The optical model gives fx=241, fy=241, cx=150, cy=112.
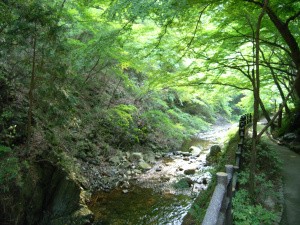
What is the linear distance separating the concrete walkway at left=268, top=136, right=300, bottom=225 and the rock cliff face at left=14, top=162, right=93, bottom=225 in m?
4.75

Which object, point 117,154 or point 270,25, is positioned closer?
point 270,25

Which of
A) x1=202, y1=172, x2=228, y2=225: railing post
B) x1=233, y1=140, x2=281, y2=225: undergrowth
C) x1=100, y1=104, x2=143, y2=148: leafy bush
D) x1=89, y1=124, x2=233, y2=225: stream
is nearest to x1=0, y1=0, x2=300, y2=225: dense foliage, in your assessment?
x1=100, y1=104, x2=143, y2=148: leafy bush

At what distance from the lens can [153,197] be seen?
8430 mm

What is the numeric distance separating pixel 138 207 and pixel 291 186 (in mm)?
4418

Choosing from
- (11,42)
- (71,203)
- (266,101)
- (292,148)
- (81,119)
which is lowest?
(71,203)

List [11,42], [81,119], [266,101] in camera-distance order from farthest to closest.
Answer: [266,101] → [81,119] → [11,42]

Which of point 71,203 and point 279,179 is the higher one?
point 279,179

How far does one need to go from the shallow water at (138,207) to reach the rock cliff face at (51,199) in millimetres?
741

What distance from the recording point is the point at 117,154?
37.1 feet

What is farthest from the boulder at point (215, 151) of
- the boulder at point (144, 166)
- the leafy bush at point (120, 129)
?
the leafy bush at point (120, 129)

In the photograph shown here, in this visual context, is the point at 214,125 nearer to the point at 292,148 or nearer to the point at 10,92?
the point at 292,148

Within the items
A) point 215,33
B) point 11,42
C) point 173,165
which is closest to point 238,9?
point 215,33

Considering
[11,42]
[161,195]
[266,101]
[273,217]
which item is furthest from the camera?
[266,101]

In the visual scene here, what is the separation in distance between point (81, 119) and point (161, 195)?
184 inches
